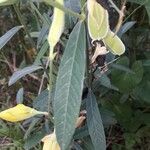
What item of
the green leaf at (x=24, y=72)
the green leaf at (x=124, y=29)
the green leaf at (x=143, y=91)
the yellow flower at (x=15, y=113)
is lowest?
the green leaf at (x=143, y=91)

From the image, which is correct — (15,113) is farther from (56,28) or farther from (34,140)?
(34,140)

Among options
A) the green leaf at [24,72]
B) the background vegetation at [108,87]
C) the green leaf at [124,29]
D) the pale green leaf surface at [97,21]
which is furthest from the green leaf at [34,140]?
the pale green leaf surface at [97,21]

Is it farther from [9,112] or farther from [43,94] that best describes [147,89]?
[9,112]

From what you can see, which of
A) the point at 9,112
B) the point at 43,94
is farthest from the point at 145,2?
the point at 9,112

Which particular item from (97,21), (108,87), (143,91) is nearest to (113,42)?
(97,21)

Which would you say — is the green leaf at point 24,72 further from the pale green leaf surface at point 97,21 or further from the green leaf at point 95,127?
the pale green leaf surface at point 97,21

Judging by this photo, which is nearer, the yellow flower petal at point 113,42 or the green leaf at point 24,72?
the yellow flower petal at point 113,42
